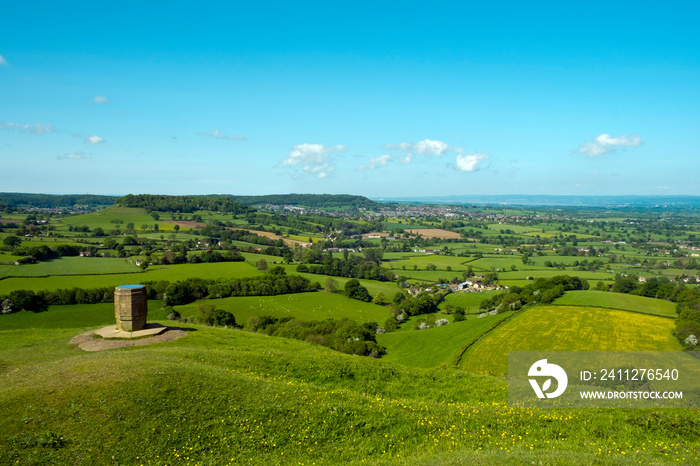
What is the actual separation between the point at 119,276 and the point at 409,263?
278 feet

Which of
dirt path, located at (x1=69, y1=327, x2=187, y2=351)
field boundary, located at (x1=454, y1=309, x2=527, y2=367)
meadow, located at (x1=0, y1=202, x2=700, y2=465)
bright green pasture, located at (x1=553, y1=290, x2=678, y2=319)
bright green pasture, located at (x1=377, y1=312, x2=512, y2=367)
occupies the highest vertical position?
meadow, located at (x1=0, y1=202, x2=700, y2=465)

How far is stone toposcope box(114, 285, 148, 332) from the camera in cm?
2715

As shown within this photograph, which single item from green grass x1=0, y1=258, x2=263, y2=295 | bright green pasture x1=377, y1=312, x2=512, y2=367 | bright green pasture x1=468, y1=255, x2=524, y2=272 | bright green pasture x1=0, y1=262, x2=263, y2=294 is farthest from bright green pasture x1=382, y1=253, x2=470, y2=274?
bright green pasture x1=377, y1=312, x2=512, y2=367

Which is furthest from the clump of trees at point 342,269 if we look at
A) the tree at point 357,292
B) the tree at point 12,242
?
the tree at point 12,242

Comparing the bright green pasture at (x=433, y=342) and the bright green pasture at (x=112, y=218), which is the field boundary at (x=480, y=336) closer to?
the bright green pasture at (x=433, y=342)

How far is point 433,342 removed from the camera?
5384cm

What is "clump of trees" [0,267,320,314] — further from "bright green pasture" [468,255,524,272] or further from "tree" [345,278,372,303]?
"bright green pasture" [468,255,524,272]

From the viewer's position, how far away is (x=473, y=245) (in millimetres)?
176625

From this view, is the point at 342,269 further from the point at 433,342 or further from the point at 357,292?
the point at 433,342

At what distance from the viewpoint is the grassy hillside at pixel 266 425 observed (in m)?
12.7

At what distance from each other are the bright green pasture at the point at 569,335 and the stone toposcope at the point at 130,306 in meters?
31.6

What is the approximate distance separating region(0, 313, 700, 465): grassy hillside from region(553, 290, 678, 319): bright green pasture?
5518cm

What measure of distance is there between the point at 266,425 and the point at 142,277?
7399cm

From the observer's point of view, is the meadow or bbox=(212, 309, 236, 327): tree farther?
bbox=(212, 309, 236, 327): tree
